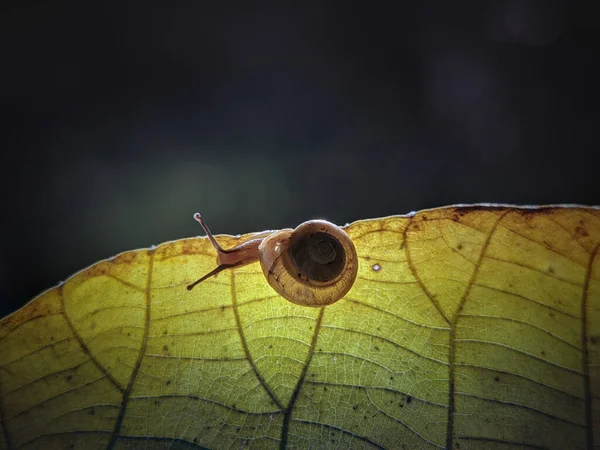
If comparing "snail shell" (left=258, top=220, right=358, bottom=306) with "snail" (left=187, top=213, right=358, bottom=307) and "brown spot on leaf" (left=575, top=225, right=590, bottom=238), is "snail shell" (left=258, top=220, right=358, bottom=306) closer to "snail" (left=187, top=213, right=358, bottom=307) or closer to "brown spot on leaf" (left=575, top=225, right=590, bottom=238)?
"snail" (left=187, top=213, right=358, bottom=307)

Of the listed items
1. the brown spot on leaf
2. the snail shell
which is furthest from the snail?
the brown spot on leaf

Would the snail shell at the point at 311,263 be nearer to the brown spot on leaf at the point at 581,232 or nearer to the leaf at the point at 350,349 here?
the leaf at the point at 350,349

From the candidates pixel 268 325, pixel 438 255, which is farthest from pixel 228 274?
pixel 438 255

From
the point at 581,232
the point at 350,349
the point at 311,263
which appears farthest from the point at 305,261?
the point at 581,232

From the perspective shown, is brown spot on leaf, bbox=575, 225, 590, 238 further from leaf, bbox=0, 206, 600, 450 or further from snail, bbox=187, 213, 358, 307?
snail, bbox=187, 213, 358, 307

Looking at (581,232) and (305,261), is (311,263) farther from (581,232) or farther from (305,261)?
(581,232)

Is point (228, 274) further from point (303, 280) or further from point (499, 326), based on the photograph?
point (499, 326)
